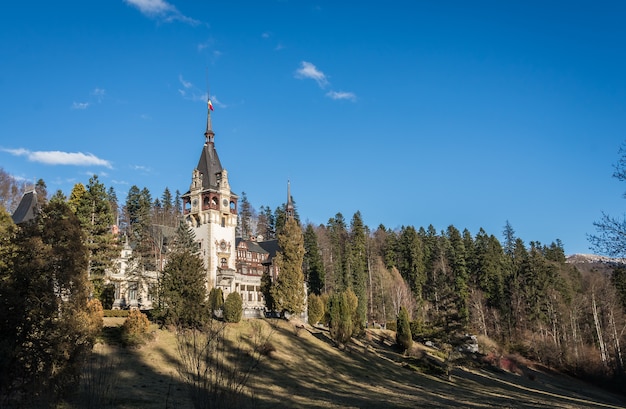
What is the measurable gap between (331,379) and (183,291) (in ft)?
42.0

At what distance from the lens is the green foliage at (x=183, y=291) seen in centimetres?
3384

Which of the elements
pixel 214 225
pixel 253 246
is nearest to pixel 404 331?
pixel 214 225

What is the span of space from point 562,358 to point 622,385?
10.2 meters

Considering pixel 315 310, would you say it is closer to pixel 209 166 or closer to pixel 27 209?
pixel 209 166

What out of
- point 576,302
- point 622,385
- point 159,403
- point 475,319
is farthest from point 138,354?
point 576,302

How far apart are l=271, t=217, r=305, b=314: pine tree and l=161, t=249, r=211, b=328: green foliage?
12.5m

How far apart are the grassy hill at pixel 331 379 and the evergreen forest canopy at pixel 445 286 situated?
3.59 meters

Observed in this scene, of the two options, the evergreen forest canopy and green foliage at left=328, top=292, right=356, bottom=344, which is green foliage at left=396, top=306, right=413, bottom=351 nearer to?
the evergreen forest canopy

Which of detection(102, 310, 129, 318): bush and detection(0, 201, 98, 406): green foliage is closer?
detection(0, 201, 98, 406): green foliage

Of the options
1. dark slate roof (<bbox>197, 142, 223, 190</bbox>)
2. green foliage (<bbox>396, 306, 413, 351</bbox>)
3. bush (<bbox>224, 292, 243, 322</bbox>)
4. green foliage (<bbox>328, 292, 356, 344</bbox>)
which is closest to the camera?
bush (<bbox>224, 292, 243, 322</bbox>)

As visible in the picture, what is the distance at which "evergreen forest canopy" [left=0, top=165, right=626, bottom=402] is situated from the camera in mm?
41562

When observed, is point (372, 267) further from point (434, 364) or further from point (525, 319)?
point (434, 364)

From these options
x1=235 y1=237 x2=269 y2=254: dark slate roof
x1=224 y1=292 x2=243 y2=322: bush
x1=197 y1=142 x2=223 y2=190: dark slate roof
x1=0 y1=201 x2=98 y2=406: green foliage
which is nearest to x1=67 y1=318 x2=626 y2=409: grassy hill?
x1=224 y1=292 x2=243 y2=322: bush

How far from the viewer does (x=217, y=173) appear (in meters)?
67.4
